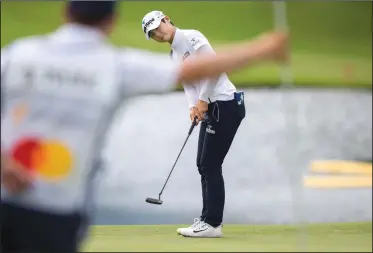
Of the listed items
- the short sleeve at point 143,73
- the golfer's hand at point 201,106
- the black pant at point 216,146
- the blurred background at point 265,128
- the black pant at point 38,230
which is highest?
the blurred background at point 265,128

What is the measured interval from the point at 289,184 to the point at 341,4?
198 inches

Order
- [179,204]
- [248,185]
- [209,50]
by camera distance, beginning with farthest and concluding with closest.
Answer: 1. [248,185]
2. [179,204]
3. [209,50]

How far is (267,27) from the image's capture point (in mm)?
12328

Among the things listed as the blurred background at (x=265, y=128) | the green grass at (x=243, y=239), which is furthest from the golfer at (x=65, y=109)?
the blurred background at (x=265, y=128)

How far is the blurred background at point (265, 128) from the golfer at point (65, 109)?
3262mm

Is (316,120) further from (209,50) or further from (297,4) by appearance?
(209,50)

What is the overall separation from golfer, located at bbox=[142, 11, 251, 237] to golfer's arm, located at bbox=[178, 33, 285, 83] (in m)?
2.09

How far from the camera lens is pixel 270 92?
9.98 m

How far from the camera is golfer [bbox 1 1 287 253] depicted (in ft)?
6.28

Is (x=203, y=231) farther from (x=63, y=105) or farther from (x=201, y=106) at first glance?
(x=63, y=105)

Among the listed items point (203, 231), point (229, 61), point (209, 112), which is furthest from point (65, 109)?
point (203, 231)

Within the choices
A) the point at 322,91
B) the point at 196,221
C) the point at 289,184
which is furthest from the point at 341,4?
the point at 196,221

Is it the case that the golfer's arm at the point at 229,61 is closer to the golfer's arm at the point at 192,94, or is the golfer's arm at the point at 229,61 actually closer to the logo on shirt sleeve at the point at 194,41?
the logo on shirt sleeve at the point at 194,41

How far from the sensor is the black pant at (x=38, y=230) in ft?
6.28
